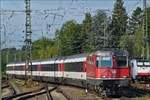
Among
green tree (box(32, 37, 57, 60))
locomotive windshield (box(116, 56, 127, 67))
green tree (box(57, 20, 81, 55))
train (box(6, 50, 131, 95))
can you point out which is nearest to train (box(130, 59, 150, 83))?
train (box(6, 50, 131, 95))

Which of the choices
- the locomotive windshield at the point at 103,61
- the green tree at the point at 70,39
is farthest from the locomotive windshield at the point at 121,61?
the green tree at the point at 70,39

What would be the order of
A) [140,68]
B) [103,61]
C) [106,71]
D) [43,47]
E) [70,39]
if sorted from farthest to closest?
[43,47] → [70,39] → [140,68] → [103,61] → [106,71]

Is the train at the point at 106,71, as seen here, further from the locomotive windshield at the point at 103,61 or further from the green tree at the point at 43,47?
the green tree at the point at 43,47

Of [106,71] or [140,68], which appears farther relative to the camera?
[140,68]

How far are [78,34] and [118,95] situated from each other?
72.4m

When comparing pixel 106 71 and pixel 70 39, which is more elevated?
pixel 70 39

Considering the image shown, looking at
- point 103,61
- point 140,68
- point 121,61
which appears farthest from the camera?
point 140,68

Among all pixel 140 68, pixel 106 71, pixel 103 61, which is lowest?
pixel 140 68

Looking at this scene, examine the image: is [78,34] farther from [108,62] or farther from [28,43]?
[108,62]

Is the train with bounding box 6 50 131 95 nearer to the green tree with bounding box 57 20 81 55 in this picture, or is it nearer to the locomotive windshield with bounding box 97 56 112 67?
the locomotive windshield with bounding box 97 56 112 67

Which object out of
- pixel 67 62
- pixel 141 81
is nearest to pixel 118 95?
pixel 67 62

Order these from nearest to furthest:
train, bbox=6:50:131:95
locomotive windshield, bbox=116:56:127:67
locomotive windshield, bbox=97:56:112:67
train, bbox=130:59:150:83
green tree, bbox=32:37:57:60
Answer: train, bbox=6:50:131:95 → locomotive windshield, bbox=116:56:127:67 → locomotive windshield, bbox=97:56:112:67 → train, bbox=130:59:150:83 → green tree, bbox=32:37:57:60

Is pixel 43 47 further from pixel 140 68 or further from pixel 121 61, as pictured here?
pixel 121 61

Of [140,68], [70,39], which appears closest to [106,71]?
[140,68]
